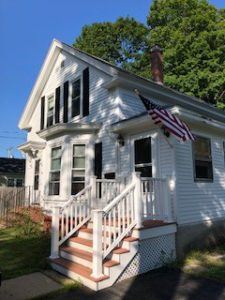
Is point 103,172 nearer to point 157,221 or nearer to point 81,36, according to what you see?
point 157,221

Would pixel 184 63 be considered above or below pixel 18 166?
above

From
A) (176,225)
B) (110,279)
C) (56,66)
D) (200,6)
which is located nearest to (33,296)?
(110,279)

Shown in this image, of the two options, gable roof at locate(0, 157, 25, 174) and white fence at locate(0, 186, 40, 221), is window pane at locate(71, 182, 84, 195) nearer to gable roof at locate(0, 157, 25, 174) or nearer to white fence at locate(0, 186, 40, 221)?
white fence at locate(0, 186, 40, 221)

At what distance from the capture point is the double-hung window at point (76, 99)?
1197 centimetres

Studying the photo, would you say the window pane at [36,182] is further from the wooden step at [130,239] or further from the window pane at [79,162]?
the wooden step at [130,239]

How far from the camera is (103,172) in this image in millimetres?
10070

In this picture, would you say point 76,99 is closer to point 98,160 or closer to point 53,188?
point 98,160

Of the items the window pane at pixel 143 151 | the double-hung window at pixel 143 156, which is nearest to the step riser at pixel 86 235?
the double-hung window at pixel 143 156

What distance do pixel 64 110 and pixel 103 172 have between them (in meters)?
3.97

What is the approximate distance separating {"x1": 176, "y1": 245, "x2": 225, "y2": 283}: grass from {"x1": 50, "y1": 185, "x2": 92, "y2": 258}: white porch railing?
269cm

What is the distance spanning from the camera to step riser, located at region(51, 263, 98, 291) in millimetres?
5523

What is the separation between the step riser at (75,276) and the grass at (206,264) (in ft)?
7.40

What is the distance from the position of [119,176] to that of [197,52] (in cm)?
1706

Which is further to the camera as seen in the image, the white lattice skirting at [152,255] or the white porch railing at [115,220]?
the white lattice skirting at [152,255]
